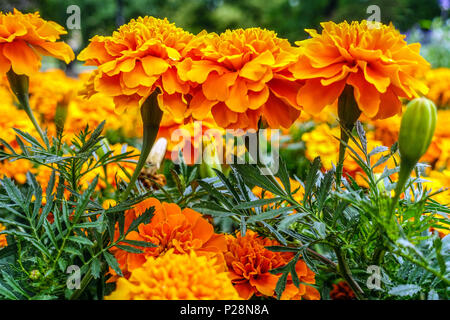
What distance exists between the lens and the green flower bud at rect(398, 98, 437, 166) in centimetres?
36

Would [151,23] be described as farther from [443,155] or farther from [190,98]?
[443,155]


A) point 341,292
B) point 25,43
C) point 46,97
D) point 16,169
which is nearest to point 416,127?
point 341,292

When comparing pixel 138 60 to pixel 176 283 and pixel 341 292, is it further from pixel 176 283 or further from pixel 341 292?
pixel 341 292

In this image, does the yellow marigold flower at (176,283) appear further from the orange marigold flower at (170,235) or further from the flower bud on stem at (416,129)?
the flower bud on stem at (416,129)

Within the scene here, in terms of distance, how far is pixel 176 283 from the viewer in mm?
378

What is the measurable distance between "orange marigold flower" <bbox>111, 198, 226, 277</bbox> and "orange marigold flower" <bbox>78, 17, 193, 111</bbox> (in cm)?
12

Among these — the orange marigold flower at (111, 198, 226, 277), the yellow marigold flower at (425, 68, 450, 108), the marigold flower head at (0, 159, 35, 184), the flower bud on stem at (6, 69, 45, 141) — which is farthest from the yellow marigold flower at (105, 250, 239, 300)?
the yellow marigold flower at (425, 68, 450, 108)

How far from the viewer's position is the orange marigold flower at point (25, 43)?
520 mm

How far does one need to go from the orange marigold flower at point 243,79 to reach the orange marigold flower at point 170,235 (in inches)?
4.6

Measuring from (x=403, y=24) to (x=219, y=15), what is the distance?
401cm

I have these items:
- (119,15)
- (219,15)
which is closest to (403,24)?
(219,15)

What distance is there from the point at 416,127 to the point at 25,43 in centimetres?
47

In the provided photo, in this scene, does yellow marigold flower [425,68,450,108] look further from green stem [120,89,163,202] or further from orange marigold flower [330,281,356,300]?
green stem [120,89,163,202]

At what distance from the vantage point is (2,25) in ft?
1.69
